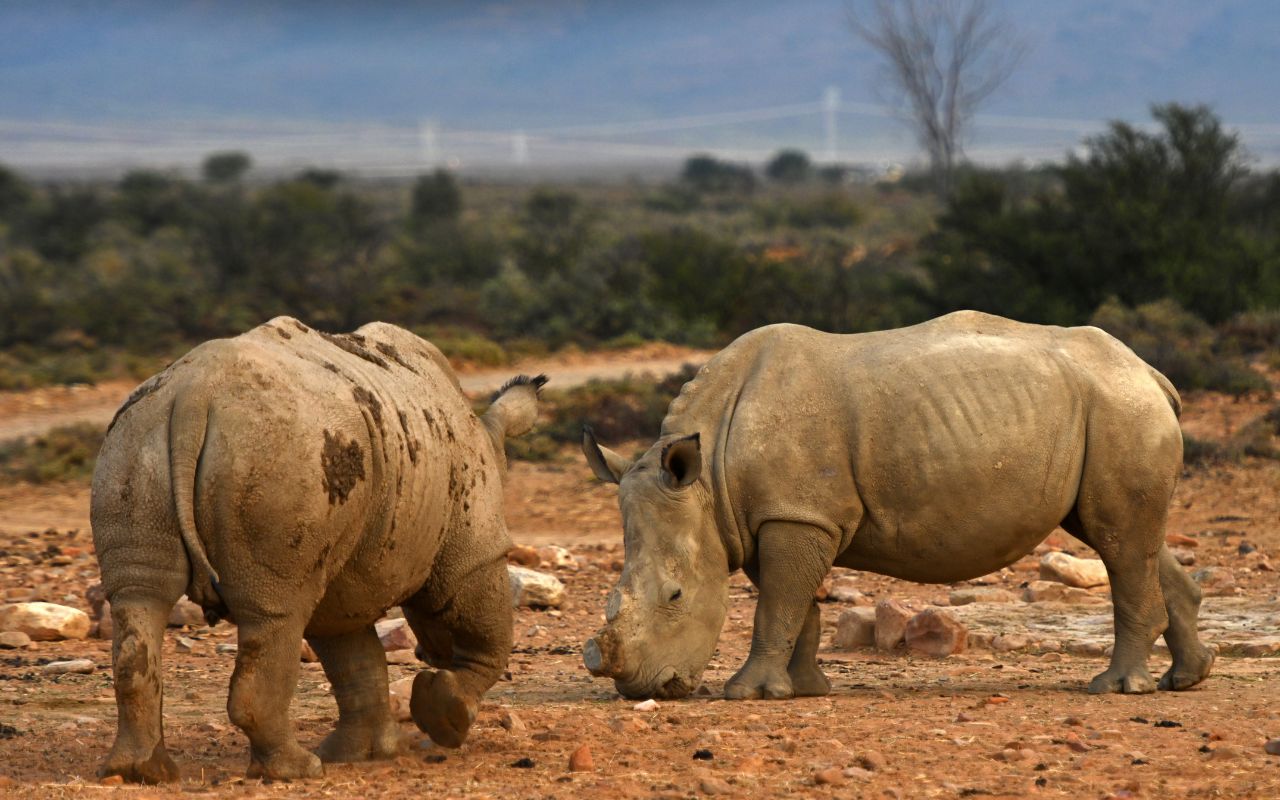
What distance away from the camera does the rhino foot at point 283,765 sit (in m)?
5.71

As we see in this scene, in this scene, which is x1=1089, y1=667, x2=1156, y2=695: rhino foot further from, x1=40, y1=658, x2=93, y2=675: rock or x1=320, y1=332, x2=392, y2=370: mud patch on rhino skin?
x1=40, y1=658, x2=93, y2=675: rock

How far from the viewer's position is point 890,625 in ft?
31.0

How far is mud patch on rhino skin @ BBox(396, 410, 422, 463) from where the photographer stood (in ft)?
20.0

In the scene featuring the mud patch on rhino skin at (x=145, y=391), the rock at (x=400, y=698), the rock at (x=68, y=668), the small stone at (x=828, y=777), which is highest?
the mud patch on rhino skin at (x=145, y=391)

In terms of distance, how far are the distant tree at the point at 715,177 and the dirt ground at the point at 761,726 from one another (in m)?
74.9

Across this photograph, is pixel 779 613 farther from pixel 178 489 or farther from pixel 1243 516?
pixel 1243 516

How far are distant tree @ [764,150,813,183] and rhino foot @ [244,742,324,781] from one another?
99.1m

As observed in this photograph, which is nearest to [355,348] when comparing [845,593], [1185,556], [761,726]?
[761,726]

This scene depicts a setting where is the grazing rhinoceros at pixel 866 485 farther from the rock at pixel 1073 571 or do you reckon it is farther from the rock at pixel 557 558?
the rock at pixel 557 558

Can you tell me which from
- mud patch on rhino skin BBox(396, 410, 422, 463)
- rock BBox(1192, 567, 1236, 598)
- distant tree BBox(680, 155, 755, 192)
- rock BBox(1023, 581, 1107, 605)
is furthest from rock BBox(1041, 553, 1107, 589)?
distant tree BBox(680, 155, 755, 192)

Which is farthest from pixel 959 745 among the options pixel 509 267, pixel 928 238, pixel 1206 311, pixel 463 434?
pixel 509 267

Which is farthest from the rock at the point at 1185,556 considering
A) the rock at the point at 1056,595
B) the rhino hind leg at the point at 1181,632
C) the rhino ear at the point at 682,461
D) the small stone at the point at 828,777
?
the small stone at the point at 828,777

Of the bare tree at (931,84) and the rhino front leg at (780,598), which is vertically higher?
the bare tree at (931,84)

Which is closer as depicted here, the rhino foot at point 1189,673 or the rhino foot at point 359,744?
the rhino foot at point 359,744
